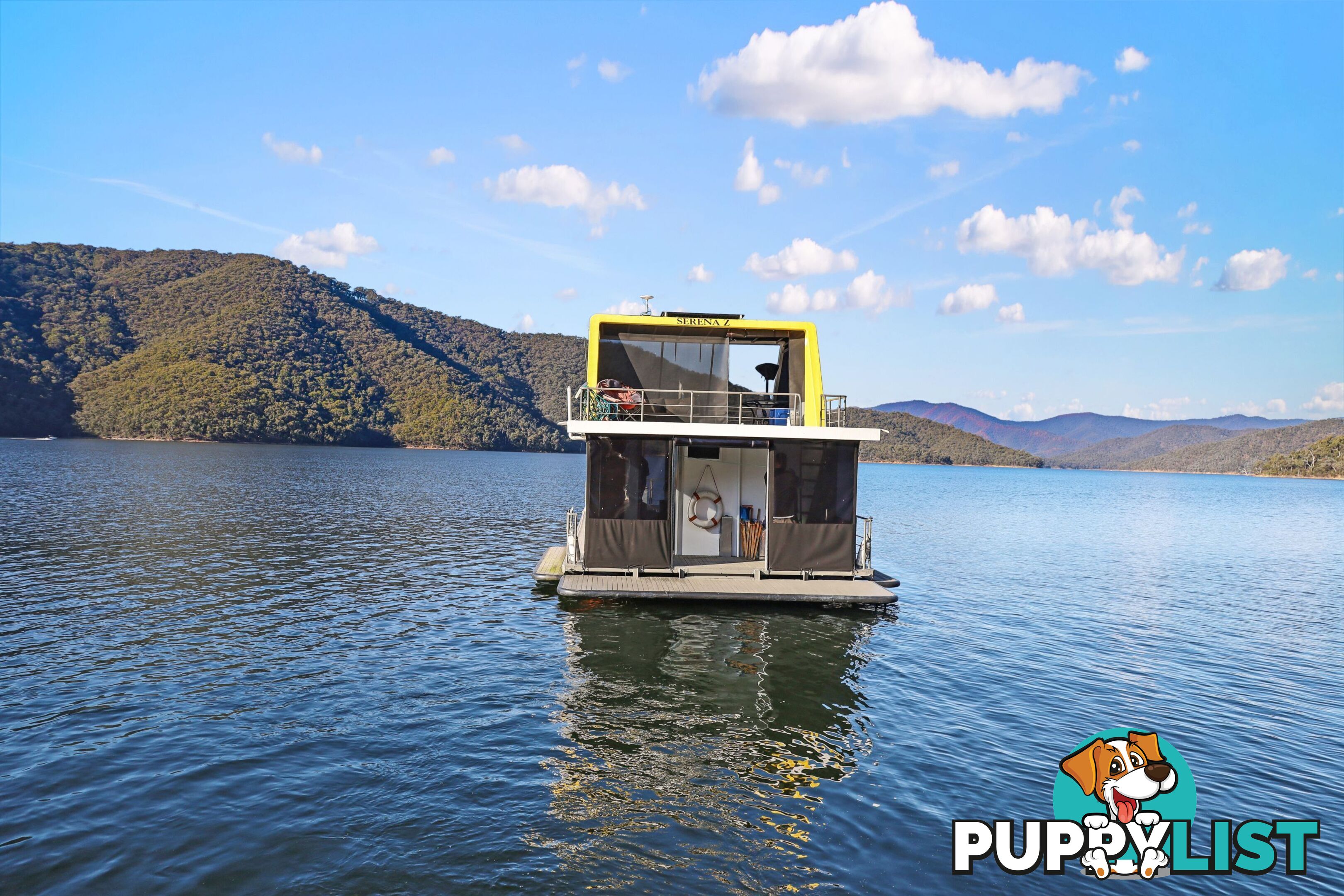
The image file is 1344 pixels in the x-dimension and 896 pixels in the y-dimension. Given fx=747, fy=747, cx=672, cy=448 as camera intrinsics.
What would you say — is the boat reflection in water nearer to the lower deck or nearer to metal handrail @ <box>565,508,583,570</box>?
the lower deck

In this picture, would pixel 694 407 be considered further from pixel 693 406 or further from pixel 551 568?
pixel 551 568

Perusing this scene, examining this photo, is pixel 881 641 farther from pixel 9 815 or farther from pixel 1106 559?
pixel 1106 559

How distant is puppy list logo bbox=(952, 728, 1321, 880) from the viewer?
7055 millimetres

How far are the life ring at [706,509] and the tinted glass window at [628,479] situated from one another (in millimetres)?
2368

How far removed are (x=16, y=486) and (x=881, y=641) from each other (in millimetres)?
47111

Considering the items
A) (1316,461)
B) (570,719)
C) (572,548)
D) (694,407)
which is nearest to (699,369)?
(694,407)

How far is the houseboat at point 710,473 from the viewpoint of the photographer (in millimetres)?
15875

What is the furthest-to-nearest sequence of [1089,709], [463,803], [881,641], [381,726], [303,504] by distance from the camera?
1. [303,504]
2. [881,641]
3. [1089,709]
4. [381,726]
5. [463,803]

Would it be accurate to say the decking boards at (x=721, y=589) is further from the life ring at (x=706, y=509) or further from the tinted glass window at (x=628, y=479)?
the life ring at (x=706, y=509)

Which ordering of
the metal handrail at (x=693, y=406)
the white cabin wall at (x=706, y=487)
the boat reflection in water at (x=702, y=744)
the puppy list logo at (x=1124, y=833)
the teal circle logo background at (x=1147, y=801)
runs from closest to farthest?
the boat reflection in water at (x=702, y=744)
the puppy list logo at (x=1124, y=833)
the teal circle logo background at (x=1147, y=801)
the metal handrail at (x=693, y=406)
the white cabin wall at (x=706, y=487)

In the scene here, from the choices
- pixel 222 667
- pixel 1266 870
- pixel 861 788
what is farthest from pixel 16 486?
pixel 1266 870

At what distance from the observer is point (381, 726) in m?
9.55

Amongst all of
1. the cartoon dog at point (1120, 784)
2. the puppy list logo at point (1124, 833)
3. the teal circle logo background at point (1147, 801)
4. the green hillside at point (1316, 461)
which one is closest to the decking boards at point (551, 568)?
the teal circle logo background at point (1147, 801)

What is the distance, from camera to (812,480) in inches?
643
